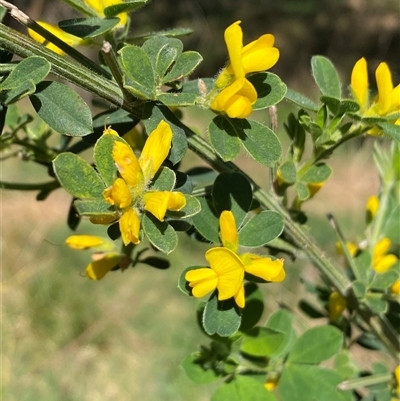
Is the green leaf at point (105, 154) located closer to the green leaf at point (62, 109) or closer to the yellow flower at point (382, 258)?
the green leaf at point (62, 109)

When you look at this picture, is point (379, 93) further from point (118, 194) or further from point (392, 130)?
point (118, 194)

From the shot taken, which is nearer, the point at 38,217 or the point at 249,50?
the point at 249,50

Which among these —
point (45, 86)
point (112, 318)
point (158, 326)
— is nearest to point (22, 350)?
point (112, 318)

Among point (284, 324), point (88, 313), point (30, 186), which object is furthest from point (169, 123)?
point (88, 313)

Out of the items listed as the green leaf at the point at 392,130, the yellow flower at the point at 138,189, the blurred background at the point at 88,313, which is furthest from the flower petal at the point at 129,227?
the blurred background at the point at 88,313

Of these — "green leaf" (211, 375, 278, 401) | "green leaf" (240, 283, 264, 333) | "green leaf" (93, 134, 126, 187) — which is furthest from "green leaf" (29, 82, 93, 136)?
Result: "green leaf" (211, 375, 278, 401)

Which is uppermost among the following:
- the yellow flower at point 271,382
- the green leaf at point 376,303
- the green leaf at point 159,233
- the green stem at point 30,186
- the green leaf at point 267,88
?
the green leaf at point 267,88

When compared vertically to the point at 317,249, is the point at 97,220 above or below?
above

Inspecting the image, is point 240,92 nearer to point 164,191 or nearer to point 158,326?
point 164,191
